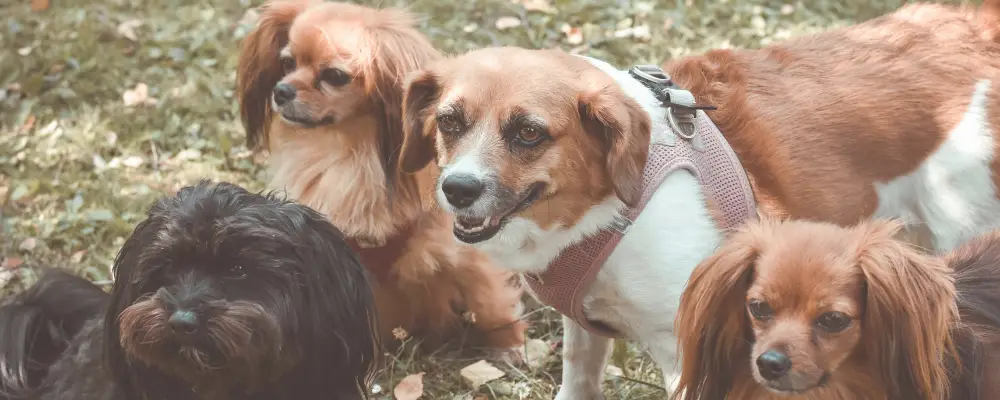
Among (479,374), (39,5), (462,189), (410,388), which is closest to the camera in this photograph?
(462,189)

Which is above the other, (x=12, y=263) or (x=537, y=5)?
(x=537, y=5)

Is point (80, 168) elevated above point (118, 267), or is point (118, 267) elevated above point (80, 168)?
point (118, 267)

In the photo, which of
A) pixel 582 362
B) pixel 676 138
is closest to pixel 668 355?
pixel 582 362

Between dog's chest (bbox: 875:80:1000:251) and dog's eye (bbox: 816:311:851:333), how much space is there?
3.61 feet

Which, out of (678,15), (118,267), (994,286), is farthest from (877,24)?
(678,15)

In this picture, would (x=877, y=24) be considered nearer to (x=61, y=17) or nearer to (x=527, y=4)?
(x=527, y=4)

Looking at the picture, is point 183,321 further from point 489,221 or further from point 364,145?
point 364,145

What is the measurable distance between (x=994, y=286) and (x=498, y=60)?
1.35m

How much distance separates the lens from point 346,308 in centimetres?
249

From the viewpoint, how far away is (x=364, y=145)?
11.1 ft

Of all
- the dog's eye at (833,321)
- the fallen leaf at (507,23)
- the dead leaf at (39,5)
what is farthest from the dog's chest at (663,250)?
the dead leaf at (39,5)

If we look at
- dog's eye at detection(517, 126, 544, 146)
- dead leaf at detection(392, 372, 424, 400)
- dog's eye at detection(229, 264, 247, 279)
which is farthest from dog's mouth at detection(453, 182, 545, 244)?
dead leaf at detection(392, 372, 424, 400)

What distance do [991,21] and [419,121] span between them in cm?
190

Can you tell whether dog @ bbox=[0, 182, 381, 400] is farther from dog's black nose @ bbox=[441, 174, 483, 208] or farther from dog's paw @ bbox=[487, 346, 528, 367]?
dog's paw @ bbox=[487, 346, 528, 367]
